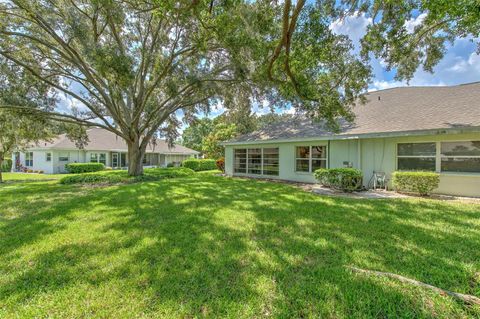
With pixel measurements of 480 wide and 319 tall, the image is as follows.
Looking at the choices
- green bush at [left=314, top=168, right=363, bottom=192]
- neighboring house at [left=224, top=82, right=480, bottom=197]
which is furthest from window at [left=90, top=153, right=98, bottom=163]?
green bush at [left=314, top=168, right=363, bottom=192]

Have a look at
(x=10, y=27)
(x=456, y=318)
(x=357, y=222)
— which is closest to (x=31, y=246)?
(x=456, y=318)

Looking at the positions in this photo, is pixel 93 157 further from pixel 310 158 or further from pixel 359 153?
pixel 359 153

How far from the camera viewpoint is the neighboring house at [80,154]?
21734mm

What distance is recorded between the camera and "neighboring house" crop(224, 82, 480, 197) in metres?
8.14

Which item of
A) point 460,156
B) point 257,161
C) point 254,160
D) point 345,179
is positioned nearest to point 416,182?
point 460,156

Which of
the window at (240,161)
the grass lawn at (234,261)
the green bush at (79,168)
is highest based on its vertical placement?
the window at (240,161)

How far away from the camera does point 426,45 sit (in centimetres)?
905

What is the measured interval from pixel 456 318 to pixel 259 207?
476 cm

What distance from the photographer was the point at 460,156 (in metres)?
8.22

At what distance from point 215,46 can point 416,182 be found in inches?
401

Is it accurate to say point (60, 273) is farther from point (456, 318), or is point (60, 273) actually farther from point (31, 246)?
point (456, 318)

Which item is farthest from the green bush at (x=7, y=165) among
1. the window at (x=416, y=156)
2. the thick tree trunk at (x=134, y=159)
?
the window at (x=416, y=156)

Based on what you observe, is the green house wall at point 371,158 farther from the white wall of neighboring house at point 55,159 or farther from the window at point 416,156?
the white wall of neighboring house at point 55,159

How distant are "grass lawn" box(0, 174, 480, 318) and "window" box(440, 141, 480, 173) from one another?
2699mm
